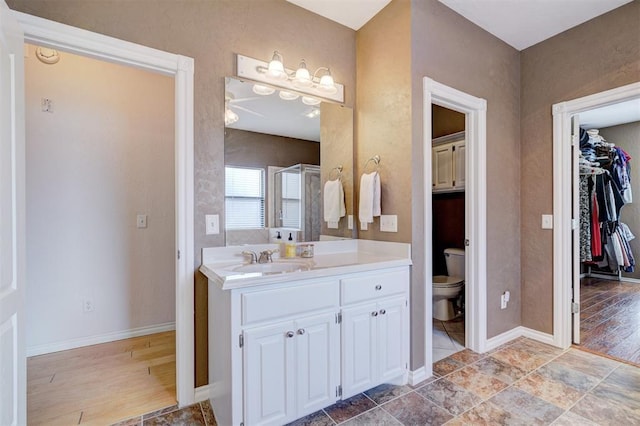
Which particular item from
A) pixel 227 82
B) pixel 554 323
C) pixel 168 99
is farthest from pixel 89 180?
pixel 554 323

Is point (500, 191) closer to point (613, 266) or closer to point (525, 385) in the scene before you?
point (525, 385)

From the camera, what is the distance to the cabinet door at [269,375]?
1412 mm

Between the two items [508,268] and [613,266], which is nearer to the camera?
[508,268]

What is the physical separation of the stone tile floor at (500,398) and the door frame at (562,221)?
0.97 ft

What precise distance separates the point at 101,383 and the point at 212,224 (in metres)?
1.35

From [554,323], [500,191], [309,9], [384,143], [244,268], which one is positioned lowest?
[554,323]

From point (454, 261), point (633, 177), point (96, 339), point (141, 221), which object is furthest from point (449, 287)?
point (633, 177)

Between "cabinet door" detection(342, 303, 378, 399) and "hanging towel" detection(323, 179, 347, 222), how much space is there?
33.1 inches

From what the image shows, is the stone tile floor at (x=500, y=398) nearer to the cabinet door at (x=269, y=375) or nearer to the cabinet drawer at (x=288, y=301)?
the cabinet door at (x=269, y=375)

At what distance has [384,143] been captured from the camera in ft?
7.31

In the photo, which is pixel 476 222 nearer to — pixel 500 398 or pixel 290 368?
pixel 500 398

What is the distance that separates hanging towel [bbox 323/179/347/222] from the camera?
2.42 m

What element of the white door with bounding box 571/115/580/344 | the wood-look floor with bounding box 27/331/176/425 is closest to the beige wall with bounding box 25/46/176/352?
the wood-look floor with bounding box 27/331/176/425

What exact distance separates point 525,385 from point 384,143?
1916 mm
